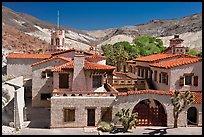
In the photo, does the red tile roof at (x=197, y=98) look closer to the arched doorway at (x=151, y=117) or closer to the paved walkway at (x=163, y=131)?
the paved walkway at (x=163, y=131)

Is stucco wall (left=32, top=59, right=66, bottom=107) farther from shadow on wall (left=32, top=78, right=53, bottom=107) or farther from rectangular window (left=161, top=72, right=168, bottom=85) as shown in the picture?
rectangular window (left=161, top=72, right=168, bottom=85)

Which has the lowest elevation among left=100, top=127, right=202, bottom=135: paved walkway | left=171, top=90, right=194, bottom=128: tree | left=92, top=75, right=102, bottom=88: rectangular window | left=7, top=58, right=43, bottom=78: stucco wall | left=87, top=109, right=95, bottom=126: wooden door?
left=100, top=127, right=202, bottom=135: paved walkway

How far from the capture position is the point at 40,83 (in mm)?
30500

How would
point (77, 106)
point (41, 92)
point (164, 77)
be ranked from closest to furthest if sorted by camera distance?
point (77, 106) < point (164, 77) < point (41, 92)

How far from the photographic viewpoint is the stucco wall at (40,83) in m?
30.4

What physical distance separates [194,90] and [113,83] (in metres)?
8.10

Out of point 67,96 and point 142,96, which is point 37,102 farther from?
point 142,96

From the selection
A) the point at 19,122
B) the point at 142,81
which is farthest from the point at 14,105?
the point at 142,81

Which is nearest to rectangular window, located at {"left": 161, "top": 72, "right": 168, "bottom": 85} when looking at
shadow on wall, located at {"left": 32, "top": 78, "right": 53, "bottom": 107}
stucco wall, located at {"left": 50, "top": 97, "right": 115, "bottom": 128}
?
stucco wall, located at {"left": 50, "top": 97, "right": 115, "bottom": 128}

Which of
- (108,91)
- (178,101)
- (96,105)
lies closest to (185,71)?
(178,101)

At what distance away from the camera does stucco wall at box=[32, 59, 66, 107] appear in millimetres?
30375

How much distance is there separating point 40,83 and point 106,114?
10.3 m

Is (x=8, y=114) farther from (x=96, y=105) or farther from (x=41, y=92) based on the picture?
(x=96, y=105)

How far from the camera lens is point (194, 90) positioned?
25.9 meters
